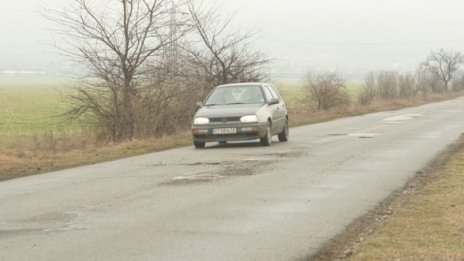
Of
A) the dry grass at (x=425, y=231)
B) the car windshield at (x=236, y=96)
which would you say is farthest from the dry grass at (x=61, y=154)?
the dry grass at (x=425, y=231)

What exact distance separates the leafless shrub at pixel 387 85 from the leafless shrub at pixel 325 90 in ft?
56.5

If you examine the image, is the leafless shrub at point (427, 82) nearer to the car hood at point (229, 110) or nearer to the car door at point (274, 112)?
the car door at point (274, 112)

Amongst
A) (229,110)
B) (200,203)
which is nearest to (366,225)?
(200,203)

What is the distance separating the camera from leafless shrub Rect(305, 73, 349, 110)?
141 feet

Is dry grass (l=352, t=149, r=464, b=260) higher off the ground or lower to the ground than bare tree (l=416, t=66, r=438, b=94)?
lower

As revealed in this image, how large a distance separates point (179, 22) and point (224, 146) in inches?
328

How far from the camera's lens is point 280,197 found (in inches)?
360

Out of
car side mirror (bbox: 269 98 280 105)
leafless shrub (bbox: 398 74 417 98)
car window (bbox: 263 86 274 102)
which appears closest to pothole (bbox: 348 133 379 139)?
car side mirror (bbox: 269 98 280 105)

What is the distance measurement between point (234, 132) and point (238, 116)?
0.41 m

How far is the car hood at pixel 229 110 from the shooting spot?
1642 cm

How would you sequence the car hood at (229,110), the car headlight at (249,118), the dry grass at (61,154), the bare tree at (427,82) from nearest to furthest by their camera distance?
the dry grass at (61,154) < the car headlight at (249,118) < the car hood at (229,110) < the bare tree at (427,82)

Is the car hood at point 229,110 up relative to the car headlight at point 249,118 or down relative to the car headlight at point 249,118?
up

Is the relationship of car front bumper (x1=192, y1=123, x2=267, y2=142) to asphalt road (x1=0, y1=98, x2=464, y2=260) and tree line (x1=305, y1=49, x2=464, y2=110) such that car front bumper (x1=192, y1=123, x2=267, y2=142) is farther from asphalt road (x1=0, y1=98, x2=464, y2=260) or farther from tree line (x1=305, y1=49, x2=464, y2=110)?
tree line (x1=305, y1=49, x2=464, y2=110)

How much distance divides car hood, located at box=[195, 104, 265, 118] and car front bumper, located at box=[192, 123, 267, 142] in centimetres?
29
